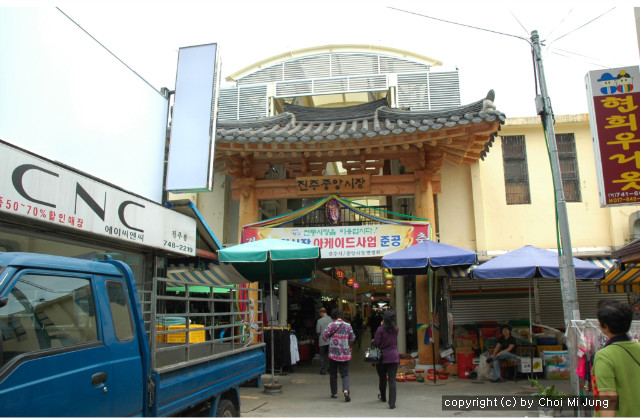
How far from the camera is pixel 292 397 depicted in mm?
8797

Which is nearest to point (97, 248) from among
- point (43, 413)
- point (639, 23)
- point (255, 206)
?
point (43, 413)

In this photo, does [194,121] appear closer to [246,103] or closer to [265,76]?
[246,103]

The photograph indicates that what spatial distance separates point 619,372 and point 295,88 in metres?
12.6

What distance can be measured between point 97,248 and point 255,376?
9.32ft

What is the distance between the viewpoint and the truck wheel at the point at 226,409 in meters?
5.23

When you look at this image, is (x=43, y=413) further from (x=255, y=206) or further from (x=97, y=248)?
(x=255, y=206)

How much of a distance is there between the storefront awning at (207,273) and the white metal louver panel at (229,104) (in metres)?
6.10

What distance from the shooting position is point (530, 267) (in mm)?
9312

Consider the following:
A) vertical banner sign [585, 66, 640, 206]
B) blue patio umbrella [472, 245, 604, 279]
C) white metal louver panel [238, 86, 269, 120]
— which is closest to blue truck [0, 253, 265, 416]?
vertical banner sign [585, 66, 640, 206]

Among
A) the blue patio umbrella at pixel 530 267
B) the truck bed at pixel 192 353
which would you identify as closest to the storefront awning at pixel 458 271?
the blue patio umbrella at pixel 530 267

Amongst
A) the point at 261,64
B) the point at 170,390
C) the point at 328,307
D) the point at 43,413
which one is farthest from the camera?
the point at 328,307

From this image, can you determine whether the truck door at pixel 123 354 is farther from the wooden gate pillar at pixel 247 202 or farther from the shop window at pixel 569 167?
the shop window at pixel 569 167

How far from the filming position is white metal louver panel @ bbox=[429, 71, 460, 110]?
45.2 feet

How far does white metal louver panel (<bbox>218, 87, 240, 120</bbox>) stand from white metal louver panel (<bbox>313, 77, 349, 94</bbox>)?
251 centimetres
